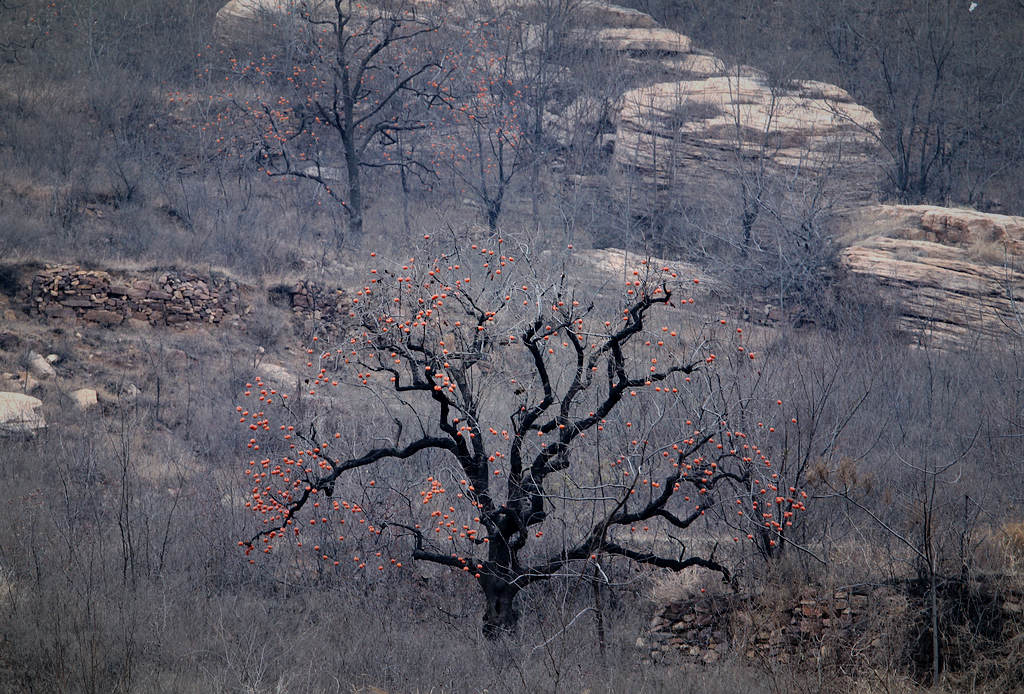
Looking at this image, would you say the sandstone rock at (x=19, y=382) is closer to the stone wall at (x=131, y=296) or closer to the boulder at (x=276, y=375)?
the stone wall at (x=131, y=296)

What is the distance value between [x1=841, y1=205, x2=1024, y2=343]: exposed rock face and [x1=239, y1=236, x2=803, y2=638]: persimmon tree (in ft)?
13.0

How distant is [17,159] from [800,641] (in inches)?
706

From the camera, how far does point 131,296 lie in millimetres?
14141

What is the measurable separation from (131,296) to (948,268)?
49.2 ft

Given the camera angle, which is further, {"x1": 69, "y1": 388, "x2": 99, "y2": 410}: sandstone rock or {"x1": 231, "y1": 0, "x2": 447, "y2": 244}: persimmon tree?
{"x1": 231, "y1": 0, "x2": 447, "y2": 244}: persimmon tree

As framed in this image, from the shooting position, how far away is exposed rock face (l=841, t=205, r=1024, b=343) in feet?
46.1

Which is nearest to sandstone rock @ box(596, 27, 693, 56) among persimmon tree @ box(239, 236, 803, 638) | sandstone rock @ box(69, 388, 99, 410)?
persimmon tree @ box(239, 236, 803, 638)

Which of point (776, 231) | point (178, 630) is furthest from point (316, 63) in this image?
point (178, 630)

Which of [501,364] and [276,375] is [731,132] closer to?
[276,375]

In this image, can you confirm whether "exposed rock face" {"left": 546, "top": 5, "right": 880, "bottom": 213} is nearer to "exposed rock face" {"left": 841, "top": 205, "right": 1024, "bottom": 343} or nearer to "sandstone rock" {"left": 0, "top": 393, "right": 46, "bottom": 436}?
"exposed rock face" {"left": 841, "top": 205, "right": 1024, "bottom": 343}

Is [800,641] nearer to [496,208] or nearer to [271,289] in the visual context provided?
[271,289]

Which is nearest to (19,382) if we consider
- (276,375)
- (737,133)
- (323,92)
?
(276,375)

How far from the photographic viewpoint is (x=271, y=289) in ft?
51.1

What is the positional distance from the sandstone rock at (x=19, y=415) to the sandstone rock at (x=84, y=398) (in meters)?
0.60
